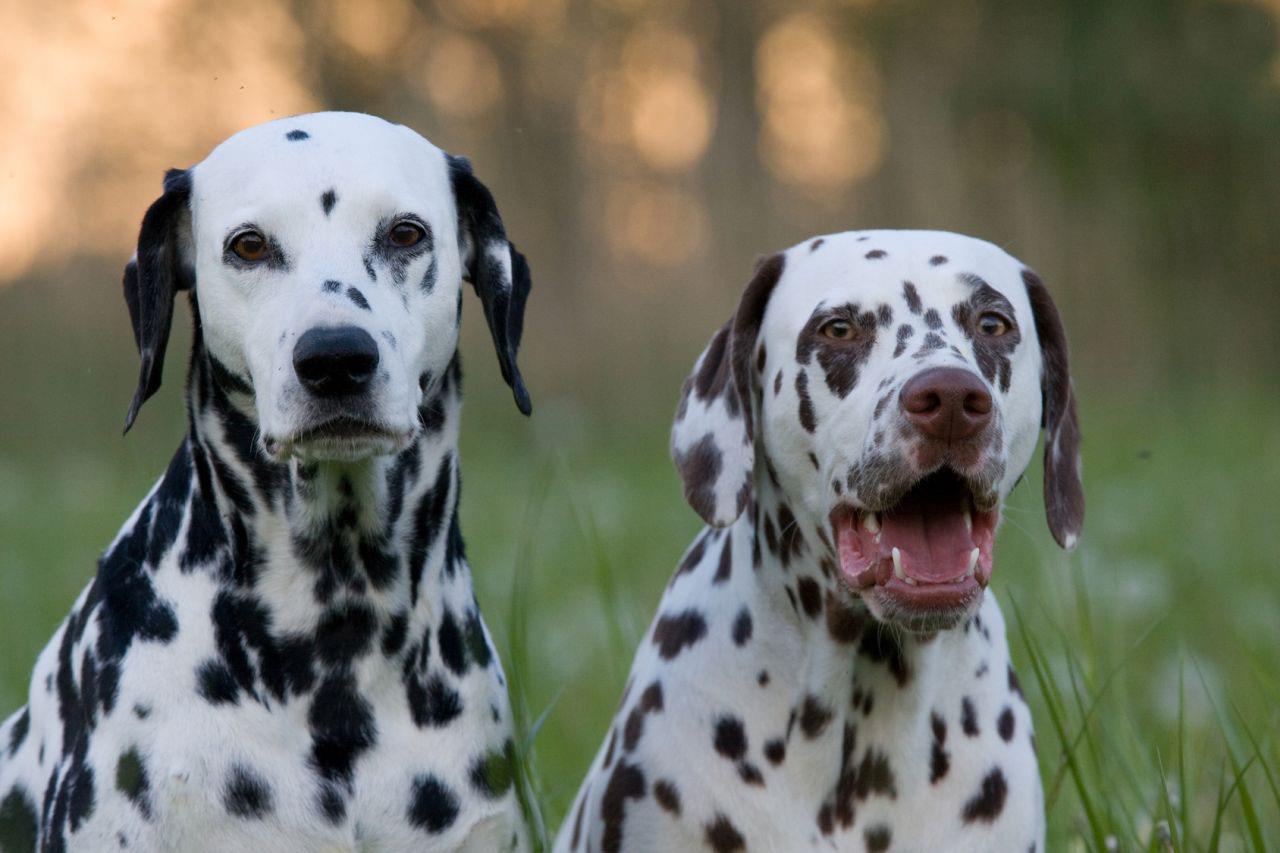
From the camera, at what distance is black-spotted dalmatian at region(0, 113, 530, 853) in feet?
10.6

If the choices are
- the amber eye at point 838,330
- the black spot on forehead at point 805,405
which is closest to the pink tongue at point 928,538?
the black spot on forehead at point 805,405

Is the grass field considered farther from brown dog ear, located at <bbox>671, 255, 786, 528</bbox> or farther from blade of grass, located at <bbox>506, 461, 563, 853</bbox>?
brown dog ear, located at <bbox>671, 255, 786, 528</bbox>

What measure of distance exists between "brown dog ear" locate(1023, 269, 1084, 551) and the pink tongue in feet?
1.43

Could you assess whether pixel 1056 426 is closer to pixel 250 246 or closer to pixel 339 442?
pixel 339 442

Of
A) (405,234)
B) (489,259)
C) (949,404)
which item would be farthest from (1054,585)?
(405,234)

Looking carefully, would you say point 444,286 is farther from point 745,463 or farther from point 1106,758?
point 1106,758

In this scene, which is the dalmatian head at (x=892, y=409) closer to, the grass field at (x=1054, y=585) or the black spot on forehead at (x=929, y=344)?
the black spot on forehead at (x=929, y=344)

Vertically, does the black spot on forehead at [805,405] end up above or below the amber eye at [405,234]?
below

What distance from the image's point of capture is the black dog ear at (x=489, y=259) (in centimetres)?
378

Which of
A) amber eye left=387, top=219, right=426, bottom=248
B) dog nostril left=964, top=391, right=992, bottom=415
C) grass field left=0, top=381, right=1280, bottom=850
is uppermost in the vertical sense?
amber eye left=387, top=219, right=426, bottom=248

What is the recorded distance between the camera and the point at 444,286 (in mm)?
3539

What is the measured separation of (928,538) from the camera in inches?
142

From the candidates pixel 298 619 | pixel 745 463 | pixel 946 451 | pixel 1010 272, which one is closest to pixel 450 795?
pixel 298 619

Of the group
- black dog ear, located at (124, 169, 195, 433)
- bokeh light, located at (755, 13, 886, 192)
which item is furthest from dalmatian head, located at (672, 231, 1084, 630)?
bokeh light, located at (755, 13, 886, 192)
